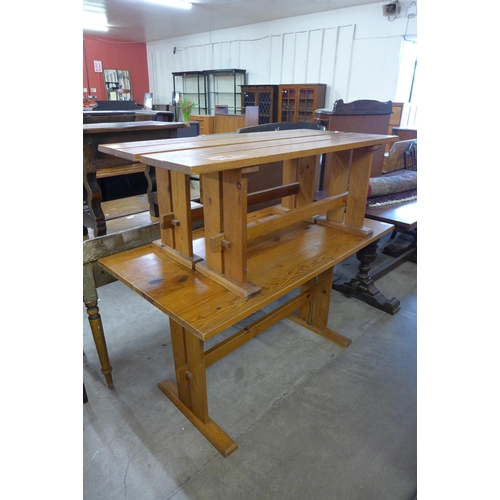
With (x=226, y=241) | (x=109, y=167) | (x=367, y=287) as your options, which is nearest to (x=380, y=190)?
(x=367, y=287)

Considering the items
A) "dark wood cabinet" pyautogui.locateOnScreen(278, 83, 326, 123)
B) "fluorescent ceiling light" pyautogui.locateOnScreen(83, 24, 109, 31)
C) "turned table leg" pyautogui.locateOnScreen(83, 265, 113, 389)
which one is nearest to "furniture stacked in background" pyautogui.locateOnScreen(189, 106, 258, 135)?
"dark wood cabinet" pyautogui.locateOnScreen(278, 83, 326, 123)

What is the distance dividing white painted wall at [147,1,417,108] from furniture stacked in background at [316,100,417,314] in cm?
285

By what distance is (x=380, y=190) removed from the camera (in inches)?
109

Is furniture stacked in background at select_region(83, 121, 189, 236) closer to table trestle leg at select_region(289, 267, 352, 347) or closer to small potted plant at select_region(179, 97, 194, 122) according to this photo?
table trestle leg at select_region(289, 267, 352, 347)

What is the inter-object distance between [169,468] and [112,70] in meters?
11.2

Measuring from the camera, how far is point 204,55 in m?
8.70

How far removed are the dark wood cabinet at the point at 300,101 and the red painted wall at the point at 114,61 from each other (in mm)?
5811

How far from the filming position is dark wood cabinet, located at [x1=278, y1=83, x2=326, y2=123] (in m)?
6.22

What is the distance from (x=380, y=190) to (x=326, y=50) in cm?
462

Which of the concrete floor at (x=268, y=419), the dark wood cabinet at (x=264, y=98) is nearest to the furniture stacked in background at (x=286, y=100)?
the dark wood cabinet at (x=264, y=98)

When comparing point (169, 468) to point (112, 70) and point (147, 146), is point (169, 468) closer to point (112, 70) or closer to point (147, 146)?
point (147, 146)

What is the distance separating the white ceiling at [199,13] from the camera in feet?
18.6
